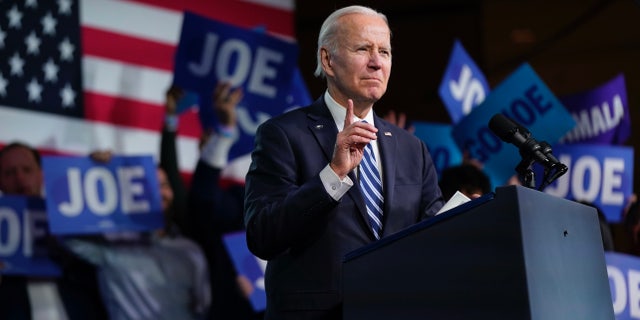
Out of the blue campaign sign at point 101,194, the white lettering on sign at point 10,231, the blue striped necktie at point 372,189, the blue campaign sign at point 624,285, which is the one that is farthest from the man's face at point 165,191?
the blue striped necktie at point 372,189

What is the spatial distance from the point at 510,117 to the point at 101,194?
176 cm

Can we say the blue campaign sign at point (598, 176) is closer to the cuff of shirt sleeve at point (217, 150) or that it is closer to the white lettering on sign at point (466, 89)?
the white lettering on sign at point (466, 89)

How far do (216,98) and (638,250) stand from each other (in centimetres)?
199

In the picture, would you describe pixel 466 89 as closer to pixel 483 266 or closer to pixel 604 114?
pixel 604 114

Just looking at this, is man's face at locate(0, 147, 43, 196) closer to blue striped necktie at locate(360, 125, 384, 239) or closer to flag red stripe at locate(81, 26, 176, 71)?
flag red stripe at locate(81, 26, 176, 71)

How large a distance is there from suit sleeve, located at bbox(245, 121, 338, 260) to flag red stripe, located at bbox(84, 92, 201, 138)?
296cm

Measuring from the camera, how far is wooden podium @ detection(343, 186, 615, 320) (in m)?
1.44

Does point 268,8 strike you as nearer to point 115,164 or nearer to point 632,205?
point 115,164

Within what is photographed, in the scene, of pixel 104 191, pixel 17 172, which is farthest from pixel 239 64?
pixel 17 172

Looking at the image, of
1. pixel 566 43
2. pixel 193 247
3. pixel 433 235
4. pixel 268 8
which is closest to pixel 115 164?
pixel 193 247

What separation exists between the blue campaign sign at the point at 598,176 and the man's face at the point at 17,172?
232 centimetres

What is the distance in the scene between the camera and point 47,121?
179 inches

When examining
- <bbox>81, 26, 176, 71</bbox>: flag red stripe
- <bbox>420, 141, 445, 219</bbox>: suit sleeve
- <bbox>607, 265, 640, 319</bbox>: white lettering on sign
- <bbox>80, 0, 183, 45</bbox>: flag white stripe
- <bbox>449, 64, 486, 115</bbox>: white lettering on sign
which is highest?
<bbox>80, 0, 183, 45</bbox>: flag white stripe

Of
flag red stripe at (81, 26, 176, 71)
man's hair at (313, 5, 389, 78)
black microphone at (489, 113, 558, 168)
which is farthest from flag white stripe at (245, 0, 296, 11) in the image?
black microphone at (489, 113, 558, 168)
